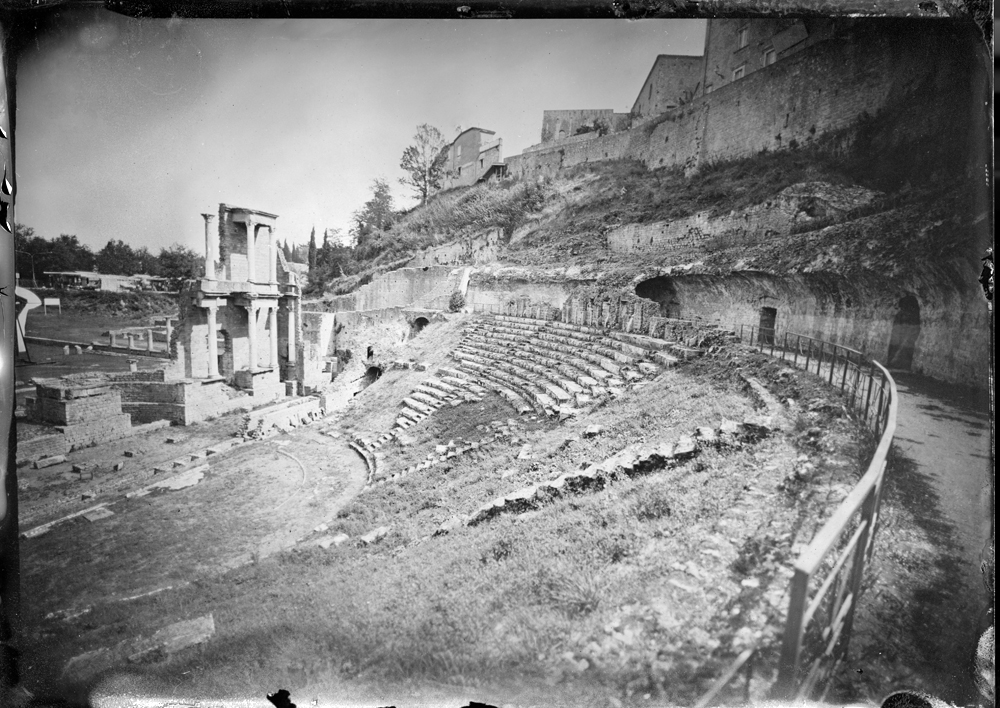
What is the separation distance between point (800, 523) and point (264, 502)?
11.6ft

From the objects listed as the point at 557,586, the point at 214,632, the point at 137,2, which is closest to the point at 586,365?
the point at 557,586

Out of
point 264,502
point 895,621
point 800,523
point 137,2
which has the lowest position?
point 895,621

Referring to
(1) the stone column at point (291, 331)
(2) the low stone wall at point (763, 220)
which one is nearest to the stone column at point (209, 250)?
(1) the stone column at point (291, 331)

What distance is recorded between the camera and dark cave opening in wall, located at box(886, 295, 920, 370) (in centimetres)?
251

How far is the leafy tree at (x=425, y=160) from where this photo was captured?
2932 millimetres

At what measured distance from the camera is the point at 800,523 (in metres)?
2.31

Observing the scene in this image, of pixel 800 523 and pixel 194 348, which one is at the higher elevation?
pixel 194 348

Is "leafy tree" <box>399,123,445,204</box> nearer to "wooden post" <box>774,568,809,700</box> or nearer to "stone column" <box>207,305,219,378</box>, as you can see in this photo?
"stone column" <box>207,305,219,378</box>

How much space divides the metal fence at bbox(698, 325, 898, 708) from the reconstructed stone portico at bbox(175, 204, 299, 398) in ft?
12.6

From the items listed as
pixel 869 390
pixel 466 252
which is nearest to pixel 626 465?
pixel 869 390

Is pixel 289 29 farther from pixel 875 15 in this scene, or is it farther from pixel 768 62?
pixel 875 15

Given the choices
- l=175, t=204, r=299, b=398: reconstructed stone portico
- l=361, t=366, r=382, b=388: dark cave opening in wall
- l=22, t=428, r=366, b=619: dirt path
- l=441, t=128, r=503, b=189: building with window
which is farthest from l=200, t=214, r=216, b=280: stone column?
l=441, t=128, r=503, b=189: building with window

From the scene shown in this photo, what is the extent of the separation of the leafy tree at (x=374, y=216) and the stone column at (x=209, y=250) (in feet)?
3.25

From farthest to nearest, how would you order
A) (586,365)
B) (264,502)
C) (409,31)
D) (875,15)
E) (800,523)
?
1. (586,365)
2. (264,502)
3. (409,31)
4. (875,15)
5. (800,523)
